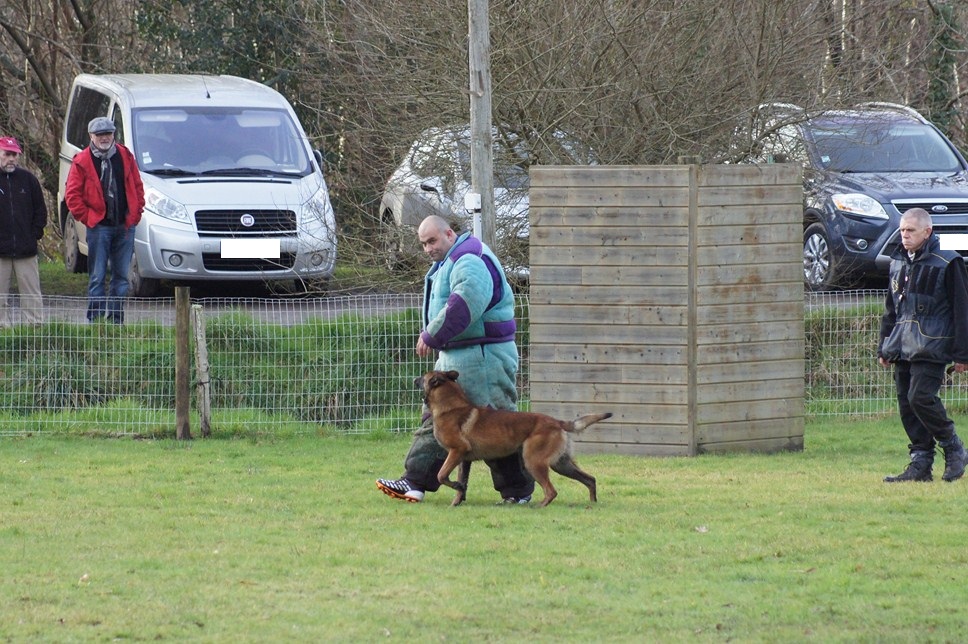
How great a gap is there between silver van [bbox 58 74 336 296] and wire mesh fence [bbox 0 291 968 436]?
2378 millimetres

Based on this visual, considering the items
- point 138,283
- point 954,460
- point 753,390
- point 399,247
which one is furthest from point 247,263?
point 954,460

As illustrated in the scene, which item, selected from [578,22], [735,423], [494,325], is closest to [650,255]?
[735,423]

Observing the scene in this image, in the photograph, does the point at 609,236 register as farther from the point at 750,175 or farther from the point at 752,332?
the point at 752,332

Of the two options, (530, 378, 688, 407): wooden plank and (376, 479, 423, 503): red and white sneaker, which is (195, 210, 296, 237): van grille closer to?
(530, 378, 688, 407): wooden plank

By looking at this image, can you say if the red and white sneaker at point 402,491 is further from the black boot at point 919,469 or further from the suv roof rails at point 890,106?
the suv roof rails at point 890,106

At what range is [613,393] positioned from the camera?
1112 cm

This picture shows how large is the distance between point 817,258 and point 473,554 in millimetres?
10167

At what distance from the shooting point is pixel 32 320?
40.6ft

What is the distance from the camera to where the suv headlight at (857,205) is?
16.3 m

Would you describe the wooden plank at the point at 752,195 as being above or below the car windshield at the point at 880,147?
below

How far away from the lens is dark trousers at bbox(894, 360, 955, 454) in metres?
9.45

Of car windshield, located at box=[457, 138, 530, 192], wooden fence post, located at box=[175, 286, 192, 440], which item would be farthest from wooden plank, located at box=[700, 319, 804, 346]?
car windshield, located at box=[457, 138, 530, 192]

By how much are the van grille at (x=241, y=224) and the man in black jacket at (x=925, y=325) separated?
752cm

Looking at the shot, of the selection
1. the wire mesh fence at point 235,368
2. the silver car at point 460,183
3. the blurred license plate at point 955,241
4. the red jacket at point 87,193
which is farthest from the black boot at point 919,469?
the red jacket at point 87,193
